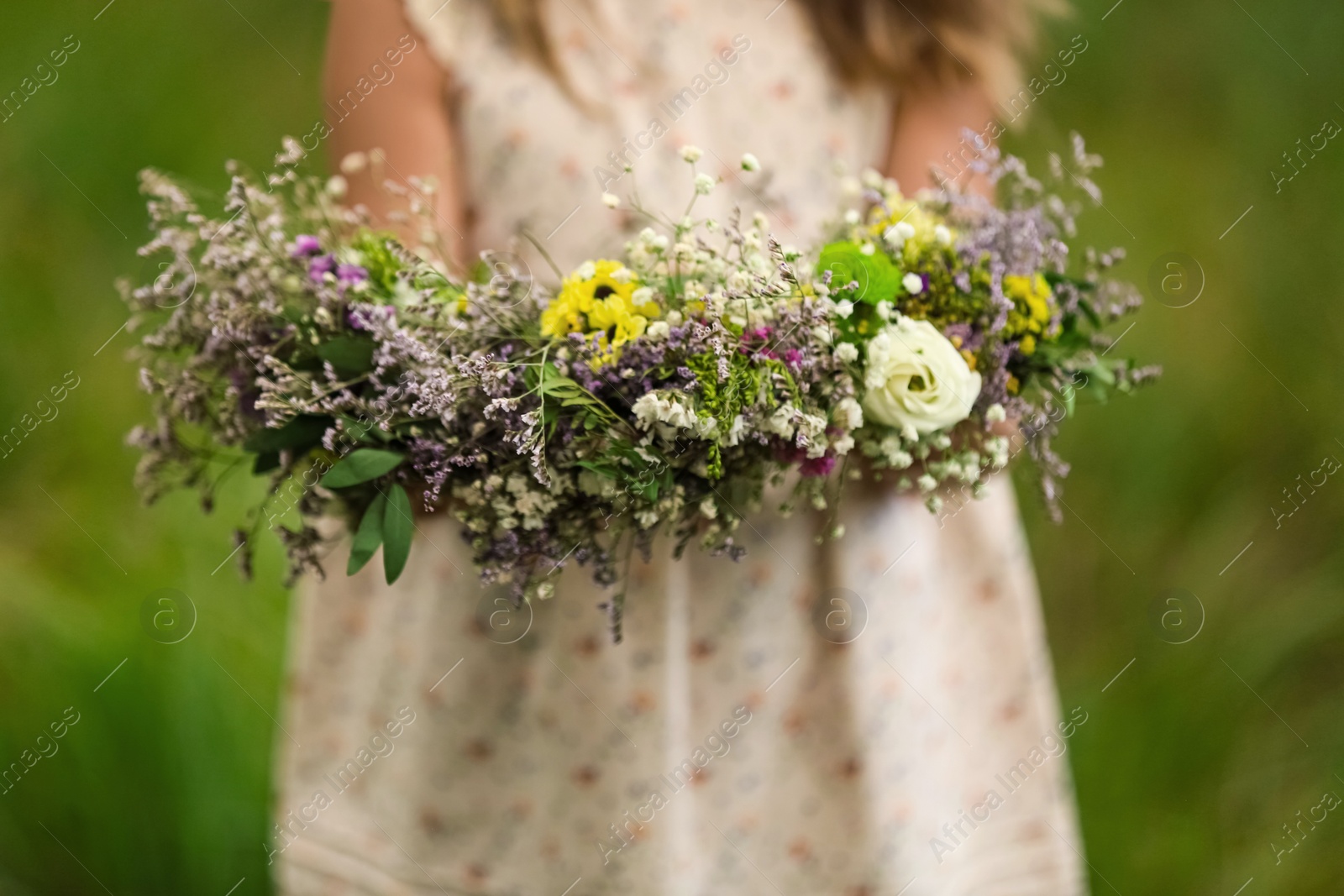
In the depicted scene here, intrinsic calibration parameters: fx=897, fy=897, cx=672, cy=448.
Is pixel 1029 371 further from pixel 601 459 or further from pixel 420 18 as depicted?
pixel 420 18

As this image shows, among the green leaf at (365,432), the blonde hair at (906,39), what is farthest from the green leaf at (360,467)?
the blonde hair at (906,39)

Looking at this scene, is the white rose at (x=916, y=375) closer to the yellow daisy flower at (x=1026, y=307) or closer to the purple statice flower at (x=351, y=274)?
the yellow daisy flower at (x=1026, y=307)

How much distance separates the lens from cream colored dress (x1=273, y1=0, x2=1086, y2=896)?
0.68 meters

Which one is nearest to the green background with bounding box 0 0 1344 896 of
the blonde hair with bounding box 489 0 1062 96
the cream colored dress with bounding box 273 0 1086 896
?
the blonde hair with bounding box 489 0 1062 96

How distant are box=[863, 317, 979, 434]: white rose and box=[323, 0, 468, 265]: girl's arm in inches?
13.5

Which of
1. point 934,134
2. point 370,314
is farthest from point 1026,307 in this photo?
point 370,314

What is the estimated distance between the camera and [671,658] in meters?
0.66

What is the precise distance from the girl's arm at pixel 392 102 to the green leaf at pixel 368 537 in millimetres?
244

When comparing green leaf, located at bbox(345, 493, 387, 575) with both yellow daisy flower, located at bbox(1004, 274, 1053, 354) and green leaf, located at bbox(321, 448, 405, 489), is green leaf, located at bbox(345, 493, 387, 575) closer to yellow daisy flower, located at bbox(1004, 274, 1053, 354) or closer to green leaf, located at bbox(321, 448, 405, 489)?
green leaf, located at bbox(321, 448, 405, 489)

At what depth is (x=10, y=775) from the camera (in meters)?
1.24

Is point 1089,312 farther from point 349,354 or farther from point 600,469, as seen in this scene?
point 349,354

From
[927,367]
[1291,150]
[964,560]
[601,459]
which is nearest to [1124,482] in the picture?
[1291,150]

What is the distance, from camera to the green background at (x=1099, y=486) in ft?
4.12

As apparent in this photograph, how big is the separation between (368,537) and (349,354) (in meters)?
0.11
